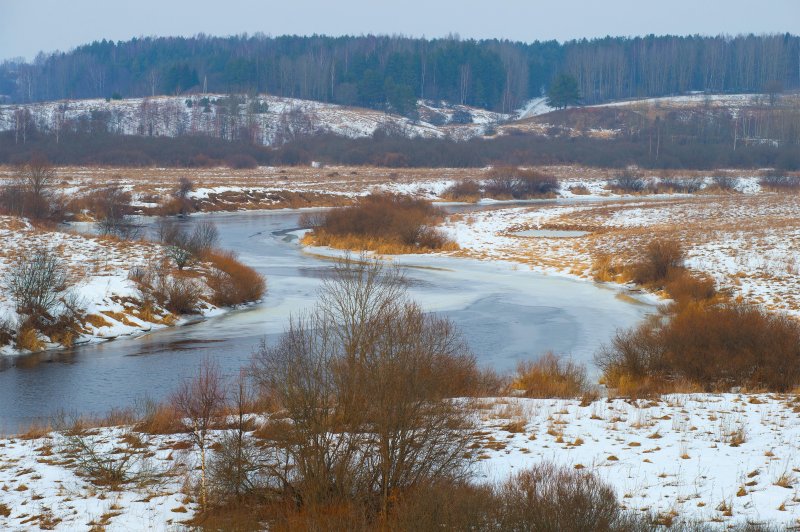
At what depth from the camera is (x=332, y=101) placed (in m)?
145

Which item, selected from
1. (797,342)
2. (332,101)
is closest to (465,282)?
(797,342)

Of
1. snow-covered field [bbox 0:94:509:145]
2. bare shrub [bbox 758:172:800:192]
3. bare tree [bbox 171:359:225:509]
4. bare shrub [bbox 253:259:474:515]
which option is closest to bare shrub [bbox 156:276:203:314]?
bare tree [bbox 171:359:225:509]

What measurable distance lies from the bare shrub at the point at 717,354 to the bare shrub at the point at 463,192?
52634 mm

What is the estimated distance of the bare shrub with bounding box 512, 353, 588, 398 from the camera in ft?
52.3

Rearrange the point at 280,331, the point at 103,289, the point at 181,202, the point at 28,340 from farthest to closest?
the point at 181,202 → the point at 103,289 → the point at 280,331 → the point at 28,340

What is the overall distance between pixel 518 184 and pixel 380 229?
32601mm

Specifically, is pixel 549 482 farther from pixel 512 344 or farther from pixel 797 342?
pixel 512 344

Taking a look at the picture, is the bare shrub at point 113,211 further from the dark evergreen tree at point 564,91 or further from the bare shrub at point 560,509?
the dark evergreen tree at point 564,91

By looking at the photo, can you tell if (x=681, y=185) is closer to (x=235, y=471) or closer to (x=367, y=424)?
(x=367, y=424)

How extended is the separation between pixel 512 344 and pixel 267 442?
496 inches

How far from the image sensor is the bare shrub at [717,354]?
16.2 meters

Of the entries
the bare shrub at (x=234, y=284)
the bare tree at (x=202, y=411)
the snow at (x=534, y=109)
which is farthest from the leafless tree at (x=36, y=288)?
the snow at (x=534, y=109)

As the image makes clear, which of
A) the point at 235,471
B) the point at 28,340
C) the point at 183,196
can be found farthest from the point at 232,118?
the point at 235,471

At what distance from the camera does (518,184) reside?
2950 inches
